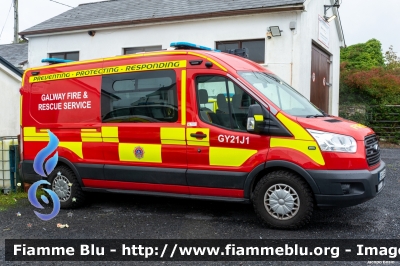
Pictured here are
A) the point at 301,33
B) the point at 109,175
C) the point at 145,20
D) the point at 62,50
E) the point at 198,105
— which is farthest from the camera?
the point at 62,50

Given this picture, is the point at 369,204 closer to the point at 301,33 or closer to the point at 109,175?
the point at 109,175

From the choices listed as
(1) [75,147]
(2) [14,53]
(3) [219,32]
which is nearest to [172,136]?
(1) [75,147]

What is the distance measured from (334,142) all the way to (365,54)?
23307 mm

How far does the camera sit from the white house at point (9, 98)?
32.6ft

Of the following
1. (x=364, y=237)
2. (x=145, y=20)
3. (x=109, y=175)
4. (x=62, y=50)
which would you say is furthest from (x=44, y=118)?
(x=62, y=50)

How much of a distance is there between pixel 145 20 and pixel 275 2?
13.8 feet

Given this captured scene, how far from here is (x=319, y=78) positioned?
47.4 ft

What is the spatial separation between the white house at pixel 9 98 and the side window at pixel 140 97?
175 inches

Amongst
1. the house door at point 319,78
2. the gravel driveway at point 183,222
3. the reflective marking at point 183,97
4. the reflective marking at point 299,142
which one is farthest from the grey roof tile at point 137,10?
the reflective marking at point 299,142

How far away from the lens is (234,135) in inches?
216

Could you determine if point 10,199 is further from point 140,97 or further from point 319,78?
point 319,78

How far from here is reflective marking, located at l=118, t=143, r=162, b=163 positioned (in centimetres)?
605

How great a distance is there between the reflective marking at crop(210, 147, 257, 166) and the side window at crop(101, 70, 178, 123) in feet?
2.47

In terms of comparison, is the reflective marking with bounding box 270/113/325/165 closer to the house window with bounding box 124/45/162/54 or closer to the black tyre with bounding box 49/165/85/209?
the black tyre with bounding box 49/165/85/209
